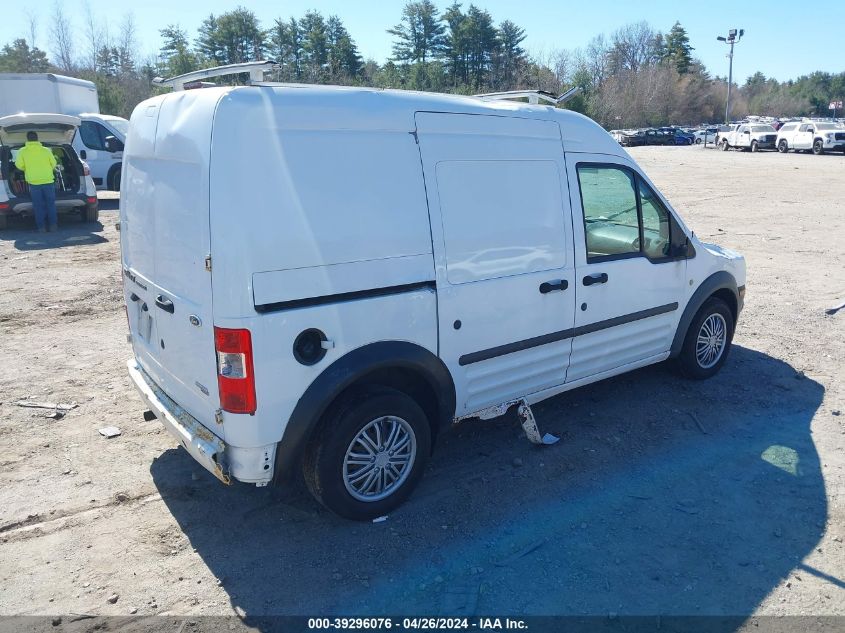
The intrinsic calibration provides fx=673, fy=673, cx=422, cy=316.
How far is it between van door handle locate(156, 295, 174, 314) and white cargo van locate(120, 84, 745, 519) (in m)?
0.02

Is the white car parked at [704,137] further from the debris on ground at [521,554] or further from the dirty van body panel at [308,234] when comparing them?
the debris on ground at [521,554]

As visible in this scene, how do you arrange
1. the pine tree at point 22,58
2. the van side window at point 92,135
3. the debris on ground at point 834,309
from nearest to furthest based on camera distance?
1. the debris on ground at point 834,309
2. the van side window at point 92,135
3. the pine tree at point 22,58

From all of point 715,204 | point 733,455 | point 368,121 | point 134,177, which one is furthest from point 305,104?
point 715,204

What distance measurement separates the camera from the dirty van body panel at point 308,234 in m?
3.22

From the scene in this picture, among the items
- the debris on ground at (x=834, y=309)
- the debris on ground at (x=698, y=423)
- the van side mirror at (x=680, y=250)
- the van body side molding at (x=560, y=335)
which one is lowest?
the debris on ground at (x=698, y=423)

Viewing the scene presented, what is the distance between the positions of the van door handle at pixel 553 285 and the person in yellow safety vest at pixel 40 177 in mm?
11907

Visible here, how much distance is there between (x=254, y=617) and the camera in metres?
3.22

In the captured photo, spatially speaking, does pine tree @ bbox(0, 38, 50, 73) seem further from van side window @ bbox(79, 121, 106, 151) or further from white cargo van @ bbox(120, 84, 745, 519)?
white cargo van @ bbox(120, 84, 745, 519)

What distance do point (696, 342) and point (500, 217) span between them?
2.60m

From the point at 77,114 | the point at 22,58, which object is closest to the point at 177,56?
the point at 22,58

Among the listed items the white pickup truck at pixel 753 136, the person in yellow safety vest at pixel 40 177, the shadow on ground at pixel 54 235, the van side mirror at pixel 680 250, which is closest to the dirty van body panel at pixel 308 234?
the van side mirror at pixel 680 250

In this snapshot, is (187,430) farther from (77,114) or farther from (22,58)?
(22,58)

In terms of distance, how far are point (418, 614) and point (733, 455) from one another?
2743 millimetres

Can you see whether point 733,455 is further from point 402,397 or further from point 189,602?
point 189,602
